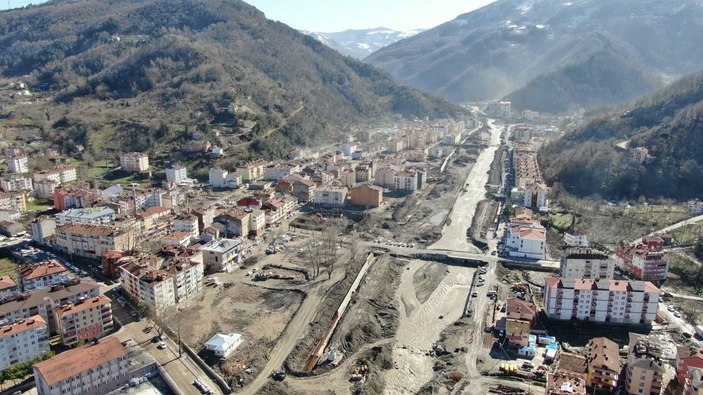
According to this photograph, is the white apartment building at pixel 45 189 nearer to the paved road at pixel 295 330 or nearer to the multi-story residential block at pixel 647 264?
the paved road at pixel 295 330

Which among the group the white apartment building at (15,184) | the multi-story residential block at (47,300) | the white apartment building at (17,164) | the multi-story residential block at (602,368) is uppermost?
the white apartment building at (17,164)

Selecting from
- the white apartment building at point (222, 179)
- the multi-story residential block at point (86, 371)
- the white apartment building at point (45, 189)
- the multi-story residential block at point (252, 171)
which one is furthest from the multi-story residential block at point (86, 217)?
the multi-story residential block at point (86, 371)

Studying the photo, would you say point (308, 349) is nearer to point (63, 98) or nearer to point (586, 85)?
point (63, 98)

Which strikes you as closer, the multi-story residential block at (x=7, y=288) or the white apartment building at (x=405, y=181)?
the multi-story residential block at (x=7, y=288)

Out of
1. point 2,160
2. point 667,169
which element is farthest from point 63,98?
point 667,169

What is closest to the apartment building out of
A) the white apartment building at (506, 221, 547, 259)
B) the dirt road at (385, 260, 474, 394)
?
the dirt road at (385, 260, 474, 394)

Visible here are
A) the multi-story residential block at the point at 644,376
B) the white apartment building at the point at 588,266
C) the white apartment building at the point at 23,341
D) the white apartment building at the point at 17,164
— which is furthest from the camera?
the white apartment building at the point at 17,164
